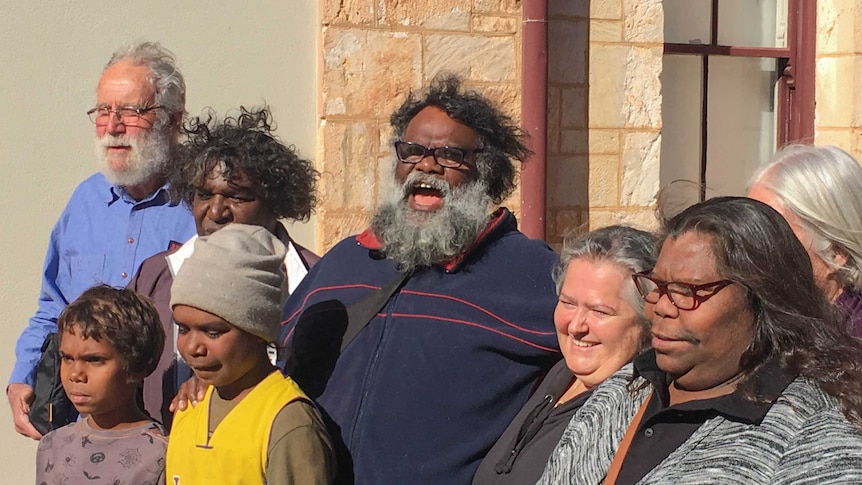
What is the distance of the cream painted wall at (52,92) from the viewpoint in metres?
5.03

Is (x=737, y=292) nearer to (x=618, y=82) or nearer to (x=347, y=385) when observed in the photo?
(x=347, y=385)

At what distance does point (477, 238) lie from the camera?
3.22 m

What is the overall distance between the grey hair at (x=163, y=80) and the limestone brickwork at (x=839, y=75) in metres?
4.25

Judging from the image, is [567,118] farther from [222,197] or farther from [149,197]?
[222,197]

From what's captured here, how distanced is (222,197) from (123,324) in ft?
1.79

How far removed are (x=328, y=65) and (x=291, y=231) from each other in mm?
835

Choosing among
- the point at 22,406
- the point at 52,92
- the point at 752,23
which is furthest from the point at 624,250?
the point at 752,23

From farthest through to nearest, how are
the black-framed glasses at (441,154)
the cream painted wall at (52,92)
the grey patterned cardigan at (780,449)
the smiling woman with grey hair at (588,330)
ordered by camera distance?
the cream painted wall at (52,92) → the black-framed glasses at (441,154) → the smiling woman with grey hair at (588,330) → the grey patterned cardigan at (780,449)

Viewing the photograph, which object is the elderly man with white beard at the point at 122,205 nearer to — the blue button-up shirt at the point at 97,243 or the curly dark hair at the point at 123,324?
the blue button-up shirt at the point at 97,243

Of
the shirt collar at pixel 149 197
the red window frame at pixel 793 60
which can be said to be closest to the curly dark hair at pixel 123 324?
the shirt collar at pixel 149 197

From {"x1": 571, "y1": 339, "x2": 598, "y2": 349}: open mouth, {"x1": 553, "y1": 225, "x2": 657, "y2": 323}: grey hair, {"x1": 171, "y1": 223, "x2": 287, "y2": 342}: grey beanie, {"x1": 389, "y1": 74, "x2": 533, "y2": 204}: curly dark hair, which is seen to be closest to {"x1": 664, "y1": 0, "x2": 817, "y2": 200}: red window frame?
{"x1": 389, "y1": 74, "x2": 533, "y2": 204}: curly dark hair

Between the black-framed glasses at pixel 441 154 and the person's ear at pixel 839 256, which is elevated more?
the black-framed glasses at pixel 441 154

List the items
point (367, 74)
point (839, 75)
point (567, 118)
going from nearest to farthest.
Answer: point (367, 74), point (567, 118), point (839, 75)

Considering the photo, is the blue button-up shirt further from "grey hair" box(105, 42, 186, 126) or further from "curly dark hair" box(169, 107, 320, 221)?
"grey hair" box(105, 42, 186, 126)
